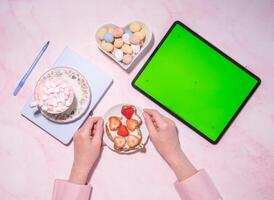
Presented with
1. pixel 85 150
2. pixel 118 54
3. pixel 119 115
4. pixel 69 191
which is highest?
pixel 118 54

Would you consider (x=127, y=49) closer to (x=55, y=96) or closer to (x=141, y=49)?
(x=141, y=49)

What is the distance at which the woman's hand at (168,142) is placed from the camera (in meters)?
1.06

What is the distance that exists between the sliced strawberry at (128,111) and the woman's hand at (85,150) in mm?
67

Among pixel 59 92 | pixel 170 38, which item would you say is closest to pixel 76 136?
pixel 59 92

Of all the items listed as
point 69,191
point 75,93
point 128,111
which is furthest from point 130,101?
point 69,191

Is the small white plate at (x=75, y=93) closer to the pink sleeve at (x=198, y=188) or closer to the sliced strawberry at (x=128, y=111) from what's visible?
the sliced strawberry at (x=128, y=111)

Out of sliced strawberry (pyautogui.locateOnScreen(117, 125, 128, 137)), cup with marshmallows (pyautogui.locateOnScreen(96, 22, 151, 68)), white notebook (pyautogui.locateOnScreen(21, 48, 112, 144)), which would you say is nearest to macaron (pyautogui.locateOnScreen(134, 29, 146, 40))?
cup with marshmallows (pyautogui.locateOnScreen(96, 22, 151, 68))

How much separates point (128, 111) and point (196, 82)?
19 centimetres

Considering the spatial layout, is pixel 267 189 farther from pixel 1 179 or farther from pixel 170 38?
pixel 1 179

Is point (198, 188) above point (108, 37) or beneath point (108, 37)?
beneath

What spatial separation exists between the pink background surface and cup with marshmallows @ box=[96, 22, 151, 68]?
36 millimetres

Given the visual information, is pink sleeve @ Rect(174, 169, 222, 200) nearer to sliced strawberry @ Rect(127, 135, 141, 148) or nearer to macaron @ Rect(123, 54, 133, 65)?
sliced strawberry @ Rect(127, 135, 141, 148)

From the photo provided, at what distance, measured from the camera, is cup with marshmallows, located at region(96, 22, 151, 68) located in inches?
42.3

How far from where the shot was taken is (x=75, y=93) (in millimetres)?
1091
